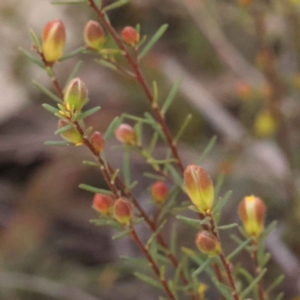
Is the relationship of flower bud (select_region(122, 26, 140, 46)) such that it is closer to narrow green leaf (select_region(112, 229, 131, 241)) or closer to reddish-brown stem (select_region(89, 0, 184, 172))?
reddish-brown stem (select_region(89, 0, 184, 172))

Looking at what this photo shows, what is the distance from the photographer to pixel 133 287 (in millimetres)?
729

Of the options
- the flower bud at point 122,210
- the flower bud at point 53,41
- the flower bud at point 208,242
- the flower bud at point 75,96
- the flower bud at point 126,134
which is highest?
the flower bud at point 53,41

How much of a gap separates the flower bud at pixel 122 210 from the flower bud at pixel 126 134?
82mm

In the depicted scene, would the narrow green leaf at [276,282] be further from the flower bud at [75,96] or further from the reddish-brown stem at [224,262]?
the flower bud at [75,96]

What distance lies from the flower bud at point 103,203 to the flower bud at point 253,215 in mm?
99

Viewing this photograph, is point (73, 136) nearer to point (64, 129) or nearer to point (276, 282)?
point (64, 129)

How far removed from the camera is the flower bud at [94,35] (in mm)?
327

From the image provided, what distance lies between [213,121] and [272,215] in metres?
0.22

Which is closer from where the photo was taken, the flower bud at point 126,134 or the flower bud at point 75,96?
the flower bud at point 75,96

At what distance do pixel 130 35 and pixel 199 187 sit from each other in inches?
5.4

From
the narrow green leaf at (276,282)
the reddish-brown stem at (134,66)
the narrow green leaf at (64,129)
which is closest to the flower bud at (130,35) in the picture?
the reddish-brown stem at (134,66)

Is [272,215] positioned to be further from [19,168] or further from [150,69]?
[19,168]

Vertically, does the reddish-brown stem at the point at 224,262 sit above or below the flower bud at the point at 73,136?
below

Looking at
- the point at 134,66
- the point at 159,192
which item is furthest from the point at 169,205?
the point at 134,66
